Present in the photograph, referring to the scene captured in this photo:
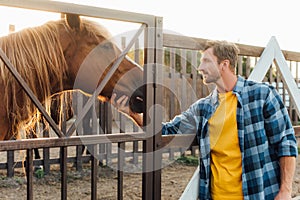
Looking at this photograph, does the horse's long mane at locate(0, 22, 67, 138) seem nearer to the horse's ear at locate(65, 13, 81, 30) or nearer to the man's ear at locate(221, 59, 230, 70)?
the horse's ear at locate(65, 13, 81, 30)

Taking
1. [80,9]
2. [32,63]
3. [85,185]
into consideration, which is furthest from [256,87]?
[85,185]

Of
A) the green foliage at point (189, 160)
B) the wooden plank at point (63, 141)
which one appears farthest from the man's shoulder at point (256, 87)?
the green foliage at point (189, 160)

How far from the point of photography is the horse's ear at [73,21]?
2.22 meters

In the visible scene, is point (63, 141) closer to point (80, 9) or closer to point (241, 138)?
point (80, 9)

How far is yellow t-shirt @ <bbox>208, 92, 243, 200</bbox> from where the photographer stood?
194cm

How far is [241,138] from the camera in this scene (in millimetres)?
1903

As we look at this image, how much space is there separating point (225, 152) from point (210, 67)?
1.58ft

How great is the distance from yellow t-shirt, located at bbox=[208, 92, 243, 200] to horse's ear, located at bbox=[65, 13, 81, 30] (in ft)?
3.38

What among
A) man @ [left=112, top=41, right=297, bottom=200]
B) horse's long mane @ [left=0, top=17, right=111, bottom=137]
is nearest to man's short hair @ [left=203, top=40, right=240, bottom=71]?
man @ [left=112, top=41, right=297, bottom=200]

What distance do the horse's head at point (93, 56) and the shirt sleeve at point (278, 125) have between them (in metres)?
0.84

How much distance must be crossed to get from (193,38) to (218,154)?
719mm

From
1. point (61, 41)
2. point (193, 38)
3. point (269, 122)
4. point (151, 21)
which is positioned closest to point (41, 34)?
point (61, 41)

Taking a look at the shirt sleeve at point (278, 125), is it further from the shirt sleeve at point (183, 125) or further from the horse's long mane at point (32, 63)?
the horse's long mane at point (32, 63)

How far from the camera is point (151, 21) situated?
2016 millimetres
